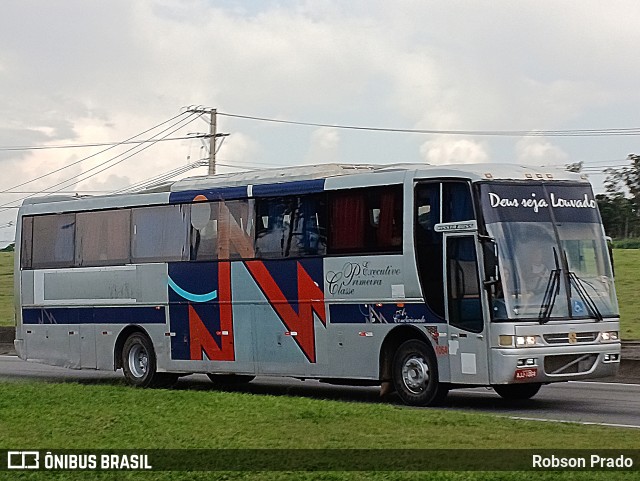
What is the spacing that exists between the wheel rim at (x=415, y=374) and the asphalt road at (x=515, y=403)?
0.60 metres

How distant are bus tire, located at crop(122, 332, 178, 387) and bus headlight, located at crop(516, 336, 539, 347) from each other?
747 cm

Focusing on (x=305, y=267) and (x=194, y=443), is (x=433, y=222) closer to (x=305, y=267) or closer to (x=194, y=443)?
(x=305, y=267)

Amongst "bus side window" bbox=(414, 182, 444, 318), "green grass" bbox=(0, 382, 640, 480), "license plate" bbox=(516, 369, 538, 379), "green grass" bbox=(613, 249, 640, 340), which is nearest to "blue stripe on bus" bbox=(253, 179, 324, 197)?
"bus side window" bbox=(414, 182, 444, 318)

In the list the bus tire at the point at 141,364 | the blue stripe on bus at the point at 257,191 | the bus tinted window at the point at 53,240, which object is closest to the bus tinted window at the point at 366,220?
the blue stripe on bus at the point at 257,191

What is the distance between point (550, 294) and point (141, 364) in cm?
824

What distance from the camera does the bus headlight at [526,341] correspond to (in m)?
16.1

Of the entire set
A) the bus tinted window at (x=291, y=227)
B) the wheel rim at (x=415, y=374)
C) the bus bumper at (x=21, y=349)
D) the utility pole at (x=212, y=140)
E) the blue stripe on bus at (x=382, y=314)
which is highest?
the utility pole at (x=212, y=140)

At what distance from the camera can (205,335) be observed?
20391 millimetres

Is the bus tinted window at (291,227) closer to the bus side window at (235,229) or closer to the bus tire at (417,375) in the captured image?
the bus side window at (235,229)

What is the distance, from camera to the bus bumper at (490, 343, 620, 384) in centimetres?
1605

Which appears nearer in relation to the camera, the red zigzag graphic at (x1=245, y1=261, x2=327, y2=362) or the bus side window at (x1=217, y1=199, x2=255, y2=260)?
the red zigzag graphic at (x1=245, y1=261, x2=327, y2=362)

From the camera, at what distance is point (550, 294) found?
16469 millimetres

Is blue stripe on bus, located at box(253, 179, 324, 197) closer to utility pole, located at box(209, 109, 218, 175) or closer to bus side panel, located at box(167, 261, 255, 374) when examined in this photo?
bus side panel, located at box(167, 261, 255, 374)

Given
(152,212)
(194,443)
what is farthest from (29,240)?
(194,443)
